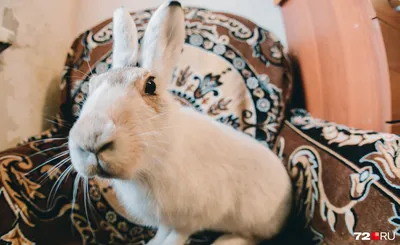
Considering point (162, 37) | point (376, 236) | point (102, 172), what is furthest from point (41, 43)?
point (376, 236)

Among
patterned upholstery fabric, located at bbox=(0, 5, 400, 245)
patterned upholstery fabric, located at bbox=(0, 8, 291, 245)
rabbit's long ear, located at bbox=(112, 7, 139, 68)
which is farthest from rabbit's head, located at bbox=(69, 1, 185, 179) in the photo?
patterned upholstery fabric, located at bbox=(0, 8, 291, 245)

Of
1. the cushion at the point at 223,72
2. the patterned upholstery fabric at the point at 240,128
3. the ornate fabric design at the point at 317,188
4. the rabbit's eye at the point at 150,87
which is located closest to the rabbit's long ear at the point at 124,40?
the rabbit's eye at the point at 150,87

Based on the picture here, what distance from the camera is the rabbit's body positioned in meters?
0.68

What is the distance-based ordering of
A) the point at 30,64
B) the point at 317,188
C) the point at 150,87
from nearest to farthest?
the point at 150,87 < the point at 317,188 < the point at 30,64

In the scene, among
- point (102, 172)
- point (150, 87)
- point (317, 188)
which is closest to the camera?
point (102, 172)

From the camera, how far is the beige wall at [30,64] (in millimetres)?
965

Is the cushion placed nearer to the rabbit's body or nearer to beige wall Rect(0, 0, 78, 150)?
beige wall Rect(0, 0, 78, 150)

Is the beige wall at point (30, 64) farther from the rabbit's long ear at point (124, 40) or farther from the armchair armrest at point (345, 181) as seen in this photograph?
the armchair armrest at point (345, 181)

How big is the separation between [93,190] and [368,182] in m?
0.75

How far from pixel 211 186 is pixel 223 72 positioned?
0.53 meters

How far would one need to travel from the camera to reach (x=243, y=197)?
77 centimetres

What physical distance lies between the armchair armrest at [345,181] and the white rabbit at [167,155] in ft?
0.23

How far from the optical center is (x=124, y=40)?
0.73m

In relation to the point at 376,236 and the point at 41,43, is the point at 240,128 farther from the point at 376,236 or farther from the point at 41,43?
the point at 41,43
